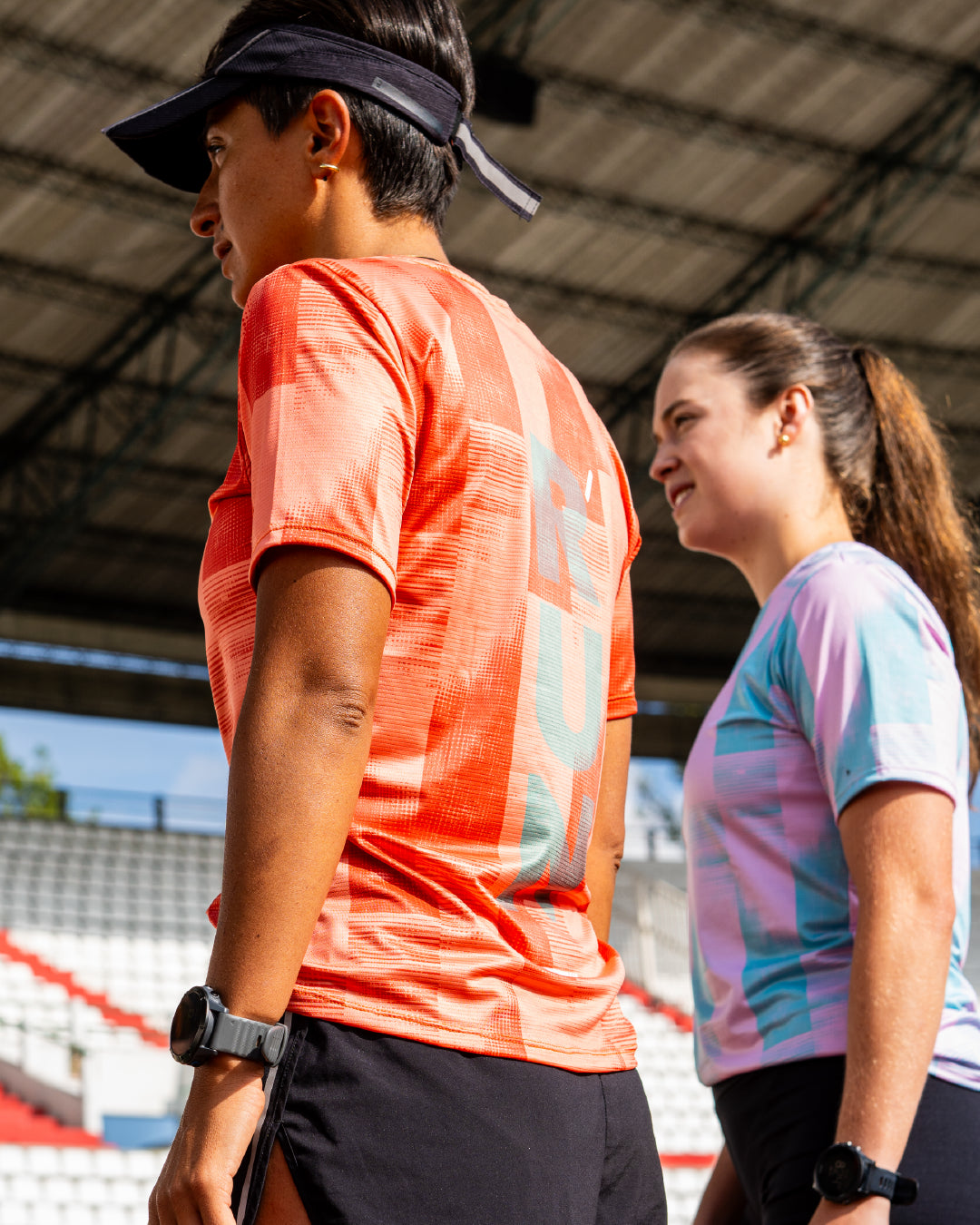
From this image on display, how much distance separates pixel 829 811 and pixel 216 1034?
87 centimetres

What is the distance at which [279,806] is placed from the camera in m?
1.05

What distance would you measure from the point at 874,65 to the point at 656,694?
37.1 ft

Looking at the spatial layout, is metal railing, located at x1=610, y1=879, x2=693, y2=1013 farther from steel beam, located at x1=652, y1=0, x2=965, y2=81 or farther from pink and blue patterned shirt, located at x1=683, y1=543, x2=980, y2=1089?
pink and blue patterned shirt, located at x1=683, y1=543, x2=980, y2=1089

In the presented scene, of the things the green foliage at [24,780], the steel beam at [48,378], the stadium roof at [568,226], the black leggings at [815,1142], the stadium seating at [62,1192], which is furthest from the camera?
the green foliage at [24,780]

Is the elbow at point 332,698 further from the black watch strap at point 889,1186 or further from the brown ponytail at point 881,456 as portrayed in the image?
the brown ponytail at point 881,456

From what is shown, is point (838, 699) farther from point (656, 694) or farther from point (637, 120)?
point (656, 694)

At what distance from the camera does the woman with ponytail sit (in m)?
1.48

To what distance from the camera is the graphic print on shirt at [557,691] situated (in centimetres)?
123

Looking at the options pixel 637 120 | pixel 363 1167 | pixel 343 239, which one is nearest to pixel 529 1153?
pixel 363 1167

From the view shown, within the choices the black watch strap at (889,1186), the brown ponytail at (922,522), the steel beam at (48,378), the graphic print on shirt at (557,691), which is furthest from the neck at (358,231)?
the steel beam at (48,378)

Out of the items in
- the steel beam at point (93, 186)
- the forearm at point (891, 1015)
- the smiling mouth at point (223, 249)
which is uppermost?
the smiling mouth at point (223, 249)

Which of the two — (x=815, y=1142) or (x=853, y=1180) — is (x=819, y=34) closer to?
(x=815, y=1142)

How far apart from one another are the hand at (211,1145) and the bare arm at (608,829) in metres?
0.53

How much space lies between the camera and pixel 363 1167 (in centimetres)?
102
